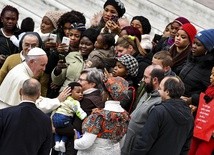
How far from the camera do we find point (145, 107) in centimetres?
782

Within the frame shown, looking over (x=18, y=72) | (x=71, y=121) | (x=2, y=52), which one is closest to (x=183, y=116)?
(x=71, y=121)

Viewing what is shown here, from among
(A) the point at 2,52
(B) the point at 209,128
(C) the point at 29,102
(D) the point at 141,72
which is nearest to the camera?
(C) the point at 29,102

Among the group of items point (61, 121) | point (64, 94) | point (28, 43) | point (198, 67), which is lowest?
point (61, 121)

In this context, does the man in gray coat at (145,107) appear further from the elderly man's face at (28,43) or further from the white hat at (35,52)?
the elderly man's face at (28,43)

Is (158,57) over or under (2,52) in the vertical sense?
over

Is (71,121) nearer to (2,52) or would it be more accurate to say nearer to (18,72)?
(18,72)

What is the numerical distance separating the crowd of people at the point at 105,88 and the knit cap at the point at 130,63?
0.04 feet

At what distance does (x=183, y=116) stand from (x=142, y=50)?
2.21m

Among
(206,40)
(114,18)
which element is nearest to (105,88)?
(206,40)

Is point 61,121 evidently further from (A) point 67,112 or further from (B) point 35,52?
(B) point 35,52

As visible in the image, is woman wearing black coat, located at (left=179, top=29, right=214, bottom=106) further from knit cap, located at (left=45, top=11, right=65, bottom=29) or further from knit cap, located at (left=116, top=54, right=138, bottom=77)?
knit cap, located at (left=45, top=11, right=65, bottom=29)

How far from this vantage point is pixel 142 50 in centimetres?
956

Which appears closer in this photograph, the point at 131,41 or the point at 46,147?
the point at 46,147

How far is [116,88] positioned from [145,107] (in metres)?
0.37
